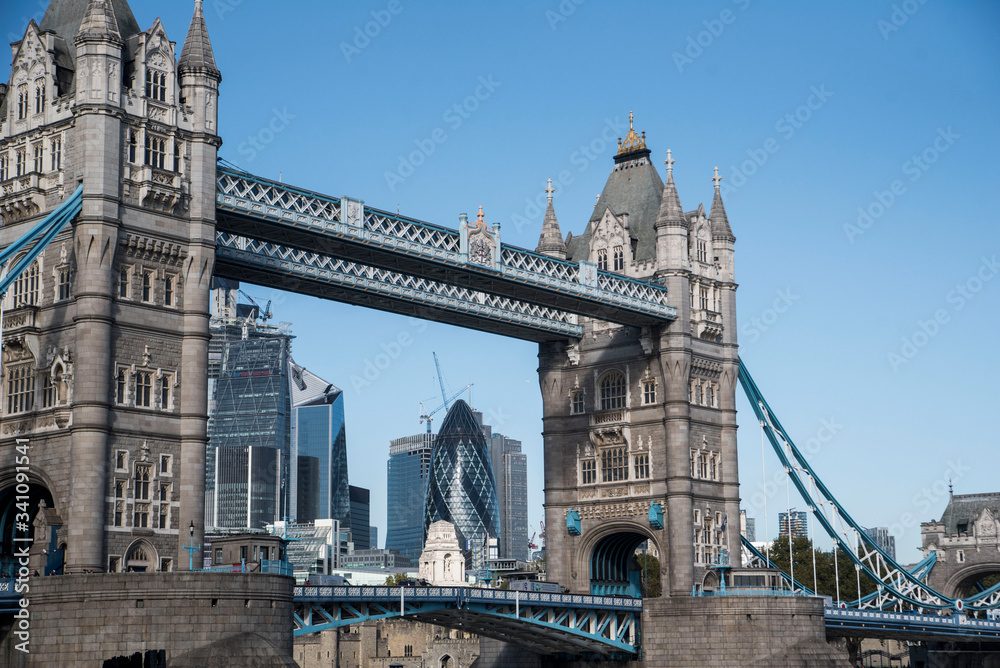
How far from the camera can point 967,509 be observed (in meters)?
140

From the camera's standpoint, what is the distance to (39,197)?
59688mm

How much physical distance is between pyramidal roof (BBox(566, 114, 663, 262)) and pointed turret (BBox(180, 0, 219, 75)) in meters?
35.7

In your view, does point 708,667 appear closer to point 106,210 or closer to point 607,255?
point 607,255

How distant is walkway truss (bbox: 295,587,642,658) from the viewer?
218 feet

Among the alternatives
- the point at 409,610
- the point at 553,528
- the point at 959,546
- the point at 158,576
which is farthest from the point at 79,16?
the point at 959,546

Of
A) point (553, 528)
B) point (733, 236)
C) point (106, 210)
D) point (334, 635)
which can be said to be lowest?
point (334, 635)

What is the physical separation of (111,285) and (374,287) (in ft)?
61.1

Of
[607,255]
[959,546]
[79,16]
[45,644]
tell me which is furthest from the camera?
[959,546]

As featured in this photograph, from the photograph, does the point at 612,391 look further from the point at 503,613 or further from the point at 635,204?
the point at 503,613

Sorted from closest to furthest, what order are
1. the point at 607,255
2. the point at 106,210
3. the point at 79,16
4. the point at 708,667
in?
the point at 106,210, the point at 79,16, the point at 708,667, the point at 607,255

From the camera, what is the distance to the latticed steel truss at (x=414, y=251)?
6594 centimetres

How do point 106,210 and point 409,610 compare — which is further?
point 409,610

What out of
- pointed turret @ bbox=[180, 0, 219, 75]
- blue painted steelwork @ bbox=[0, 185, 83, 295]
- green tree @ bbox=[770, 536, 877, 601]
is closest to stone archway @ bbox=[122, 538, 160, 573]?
blue painted steelwork @ bbox=[0, 185, 83, 295]

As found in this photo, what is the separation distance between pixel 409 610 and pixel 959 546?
82.1 m
